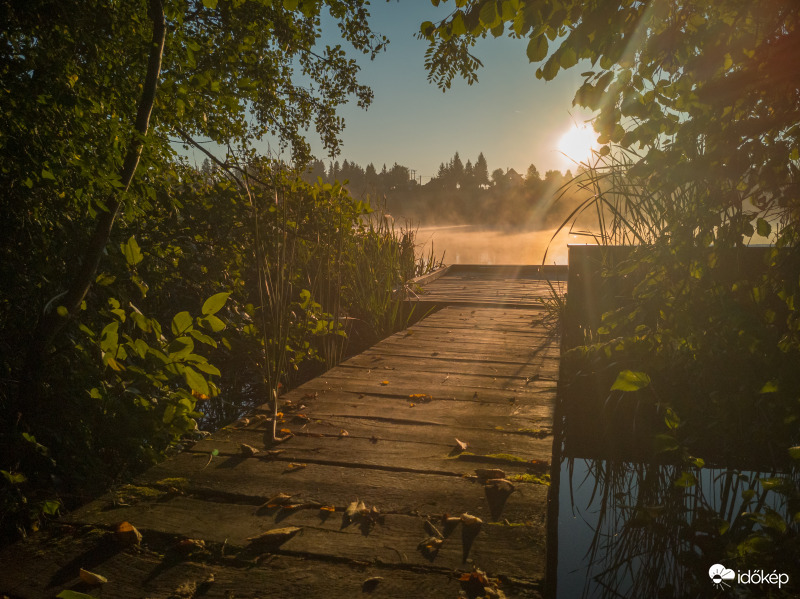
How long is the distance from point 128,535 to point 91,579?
→ 0.17m

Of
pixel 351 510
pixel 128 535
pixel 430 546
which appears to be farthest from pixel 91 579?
pixel 430 546

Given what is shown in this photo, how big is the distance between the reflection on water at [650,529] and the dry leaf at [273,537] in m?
1.15

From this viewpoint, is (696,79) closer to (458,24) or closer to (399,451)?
(458,24)

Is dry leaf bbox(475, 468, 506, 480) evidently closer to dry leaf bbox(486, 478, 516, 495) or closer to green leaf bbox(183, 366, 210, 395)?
dry leaf bbox(486, 478, 516, 495)

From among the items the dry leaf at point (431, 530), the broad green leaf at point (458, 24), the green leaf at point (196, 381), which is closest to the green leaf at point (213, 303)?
the green leaf at point (196, 381)

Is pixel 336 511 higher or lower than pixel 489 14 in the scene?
lower

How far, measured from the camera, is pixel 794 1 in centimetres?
155

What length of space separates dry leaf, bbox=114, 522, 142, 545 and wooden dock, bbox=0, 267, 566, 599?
14 mm

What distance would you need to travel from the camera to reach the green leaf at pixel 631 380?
172 cm

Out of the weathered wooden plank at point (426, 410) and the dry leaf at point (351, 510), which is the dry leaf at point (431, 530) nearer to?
the dry leaf at point (351, 510)

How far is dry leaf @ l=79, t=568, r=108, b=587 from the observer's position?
1.11 meters

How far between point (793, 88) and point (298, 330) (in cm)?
245

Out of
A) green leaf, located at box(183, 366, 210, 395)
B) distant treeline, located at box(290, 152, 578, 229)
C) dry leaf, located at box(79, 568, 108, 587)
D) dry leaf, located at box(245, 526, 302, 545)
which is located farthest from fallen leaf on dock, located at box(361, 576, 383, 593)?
distant treeline, located at box(290, 152, 578, 229)

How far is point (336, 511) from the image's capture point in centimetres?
146
